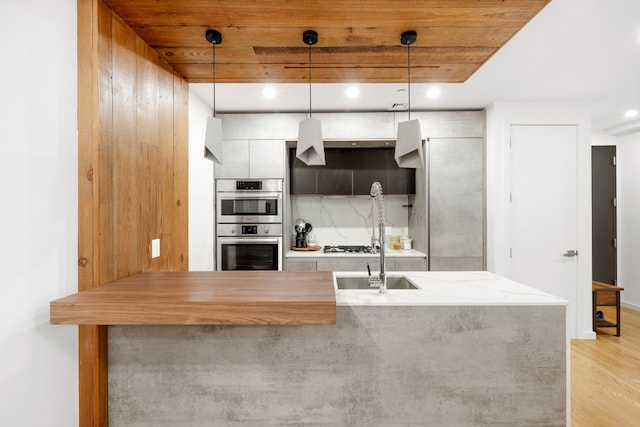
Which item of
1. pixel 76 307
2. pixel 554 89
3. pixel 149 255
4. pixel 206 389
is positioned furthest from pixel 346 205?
pixel 76 307

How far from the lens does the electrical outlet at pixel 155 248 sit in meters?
1.99

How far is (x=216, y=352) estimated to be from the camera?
161 cm

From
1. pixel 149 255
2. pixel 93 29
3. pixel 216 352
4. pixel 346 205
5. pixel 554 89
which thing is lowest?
pixel 216 352

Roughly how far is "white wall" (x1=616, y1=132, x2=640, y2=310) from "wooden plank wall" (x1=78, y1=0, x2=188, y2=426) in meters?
6.02

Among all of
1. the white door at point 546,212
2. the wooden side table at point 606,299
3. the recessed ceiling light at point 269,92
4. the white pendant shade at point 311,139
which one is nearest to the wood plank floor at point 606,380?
the wooden side table at point 606,299

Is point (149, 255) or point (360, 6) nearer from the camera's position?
point (360, 6)

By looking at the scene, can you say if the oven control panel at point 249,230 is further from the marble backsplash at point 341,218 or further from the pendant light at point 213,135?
the pendant light at point 213,135

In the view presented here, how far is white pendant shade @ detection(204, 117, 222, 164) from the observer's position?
186 centimetres

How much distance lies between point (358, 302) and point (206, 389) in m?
0.85

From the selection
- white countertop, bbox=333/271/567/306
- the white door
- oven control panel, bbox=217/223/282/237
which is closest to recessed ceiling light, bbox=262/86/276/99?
oven control panel, bbox=217/223/282/237

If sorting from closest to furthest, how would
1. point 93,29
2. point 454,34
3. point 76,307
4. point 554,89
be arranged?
point 76,307 → point 93,29 → point 454,34 → point 554,89

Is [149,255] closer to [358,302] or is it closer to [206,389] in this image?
[206,389]

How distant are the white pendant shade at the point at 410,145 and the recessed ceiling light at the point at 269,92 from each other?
66.5 inches

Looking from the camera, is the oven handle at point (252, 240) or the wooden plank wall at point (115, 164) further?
the oven handle at point (252, 240)
